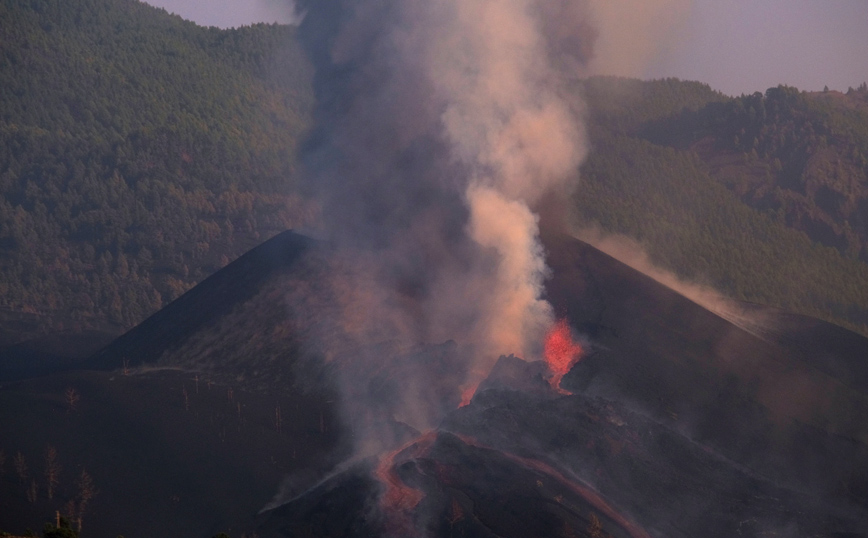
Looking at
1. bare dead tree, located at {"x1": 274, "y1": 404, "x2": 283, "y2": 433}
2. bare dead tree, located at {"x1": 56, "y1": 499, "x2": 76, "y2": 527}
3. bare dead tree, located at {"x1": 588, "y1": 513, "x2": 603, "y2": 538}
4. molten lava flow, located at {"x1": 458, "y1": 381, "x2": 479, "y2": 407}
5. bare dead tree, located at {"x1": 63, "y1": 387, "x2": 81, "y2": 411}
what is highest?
molten lava flow, located at {"x1": 458, "y1": 381, "x2": 479, "y2": 407}

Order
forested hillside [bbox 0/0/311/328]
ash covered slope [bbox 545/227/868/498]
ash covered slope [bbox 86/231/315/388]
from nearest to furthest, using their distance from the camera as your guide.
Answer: ash covered slope [bbox 545/227/868/498], ash covered slope [bbox 86/231/315/388], forested hillside [bbox 0/0/311/328]

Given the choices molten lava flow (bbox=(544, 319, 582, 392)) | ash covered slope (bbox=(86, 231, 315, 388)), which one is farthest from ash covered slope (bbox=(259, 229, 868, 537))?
ash covered slope (bbox=(86, 231, 315, 388))

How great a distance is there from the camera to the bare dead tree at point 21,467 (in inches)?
2245

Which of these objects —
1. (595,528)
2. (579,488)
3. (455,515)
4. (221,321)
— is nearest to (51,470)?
(221,321)

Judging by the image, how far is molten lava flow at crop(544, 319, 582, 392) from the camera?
6416cm

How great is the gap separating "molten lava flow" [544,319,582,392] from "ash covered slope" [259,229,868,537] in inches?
30.9

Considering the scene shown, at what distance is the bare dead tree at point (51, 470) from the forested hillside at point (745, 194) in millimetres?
89235

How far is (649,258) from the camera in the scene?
134750mm

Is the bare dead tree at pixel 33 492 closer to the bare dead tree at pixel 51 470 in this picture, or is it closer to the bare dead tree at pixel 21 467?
the bare dead tree at pixel 51 470

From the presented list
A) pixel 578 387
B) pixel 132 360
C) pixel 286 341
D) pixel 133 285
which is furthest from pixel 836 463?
pixel 133 285

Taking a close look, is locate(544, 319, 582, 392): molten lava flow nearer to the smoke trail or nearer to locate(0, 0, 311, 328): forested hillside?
the smoke trail

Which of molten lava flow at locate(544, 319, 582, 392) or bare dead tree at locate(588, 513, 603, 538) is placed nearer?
bare dead tree at locate(588, 513, 603, 538)

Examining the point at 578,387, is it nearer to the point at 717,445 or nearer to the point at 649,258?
the point at 717,445

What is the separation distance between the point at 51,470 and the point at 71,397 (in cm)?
1157
